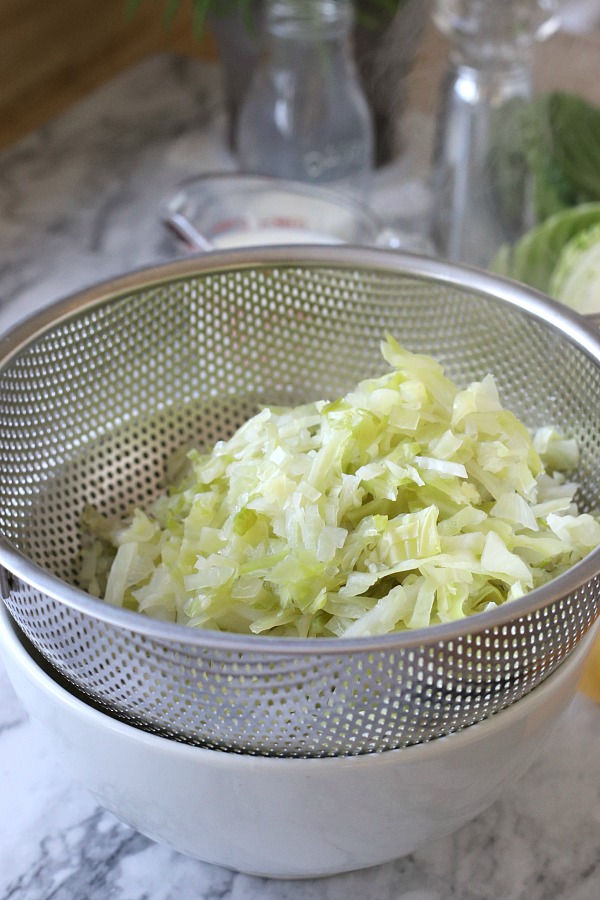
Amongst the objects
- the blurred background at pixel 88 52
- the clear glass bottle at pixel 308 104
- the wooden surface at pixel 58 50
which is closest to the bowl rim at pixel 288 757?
the clear glass bottle at pixel 308 104

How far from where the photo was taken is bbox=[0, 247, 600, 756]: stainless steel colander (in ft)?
1.99

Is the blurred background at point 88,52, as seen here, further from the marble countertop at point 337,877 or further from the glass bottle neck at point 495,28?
the marble countertop at point 337,877

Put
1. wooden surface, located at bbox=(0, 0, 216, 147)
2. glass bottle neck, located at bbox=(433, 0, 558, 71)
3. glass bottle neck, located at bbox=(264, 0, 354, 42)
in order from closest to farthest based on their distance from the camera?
1. glass bottle neck, located at bbox=(433, 0, 558, 71)
2. glass bottle neck, located at bbox=(264, 0, 354, 42)
3. wooden surface, located at bbox=(0, 0, 216, 147)

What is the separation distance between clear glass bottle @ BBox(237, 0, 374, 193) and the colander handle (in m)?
1.11

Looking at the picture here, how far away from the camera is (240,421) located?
1060mm

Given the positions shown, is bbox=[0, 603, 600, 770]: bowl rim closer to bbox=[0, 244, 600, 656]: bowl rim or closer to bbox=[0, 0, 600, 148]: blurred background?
bbox=[0, 244, 600, 656]: bowl rim

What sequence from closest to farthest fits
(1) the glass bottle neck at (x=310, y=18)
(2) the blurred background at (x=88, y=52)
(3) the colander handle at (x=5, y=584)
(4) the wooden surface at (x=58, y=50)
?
1. (3) the colander handle at (x=5, y=584)
2. (1) the glass bottle neck at (x=310, y=18)
3. (2) the blurred background at (x=88, y=52)
4. (4) the wooden surface at (x=58, y=50)

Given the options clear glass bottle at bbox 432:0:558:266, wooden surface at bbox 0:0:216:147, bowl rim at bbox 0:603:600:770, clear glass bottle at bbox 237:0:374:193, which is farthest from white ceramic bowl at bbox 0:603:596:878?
wooden surface at bbox 0:0:216:147

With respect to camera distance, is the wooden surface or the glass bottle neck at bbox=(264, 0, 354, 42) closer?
the glass bottle neck at bbox=(264, 0, 354, 42)

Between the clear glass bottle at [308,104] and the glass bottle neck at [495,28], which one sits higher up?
the glass bottle neck at [495,28]

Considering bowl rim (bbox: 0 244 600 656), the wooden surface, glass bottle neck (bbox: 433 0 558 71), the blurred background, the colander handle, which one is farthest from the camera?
the wooden surface

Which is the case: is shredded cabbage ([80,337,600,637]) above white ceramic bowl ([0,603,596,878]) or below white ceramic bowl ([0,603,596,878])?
above

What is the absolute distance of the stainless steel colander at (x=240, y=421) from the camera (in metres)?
0.61

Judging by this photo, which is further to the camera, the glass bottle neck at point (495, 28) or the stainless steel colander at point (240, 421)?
the glass bottle neck at point (495, 28)
